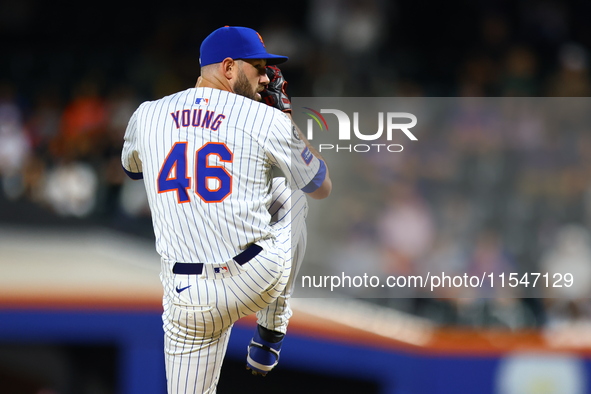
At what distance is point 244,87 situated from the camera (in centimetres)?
253

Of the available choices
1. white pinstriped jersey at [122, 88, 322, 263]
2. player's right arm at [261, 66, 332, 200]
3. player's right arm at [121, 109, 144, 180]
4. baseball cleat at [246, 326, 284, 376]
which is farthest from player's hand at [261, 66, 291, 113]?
baseball cleat at [246, 326, 284, 376]

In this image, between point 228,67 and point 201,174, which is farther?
point 228,67

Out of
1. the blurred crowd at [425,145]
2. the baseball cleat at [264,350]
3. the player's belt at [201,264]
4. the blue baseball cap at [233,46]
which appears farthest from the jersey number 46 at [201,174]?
the blurred crowd at [425,145]

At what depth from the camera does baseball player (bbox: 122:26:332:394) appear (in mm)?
2359

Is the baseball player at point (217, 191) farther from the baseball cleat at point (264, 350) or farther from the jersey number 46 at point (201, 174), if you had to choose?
the baseball cleat at point (264, 350)

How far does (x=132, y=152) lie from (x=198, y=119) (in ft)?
1.03

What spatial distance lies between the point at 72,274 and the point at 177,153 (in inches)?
125

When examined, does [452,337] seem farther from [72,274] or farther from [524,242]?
[72,274]

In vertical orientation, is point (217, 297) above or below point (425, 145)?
below

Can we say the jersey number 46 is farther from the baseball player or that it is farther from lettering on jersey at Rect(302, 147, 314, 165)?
lettering on jersey at Rect(302, 147, 314, 165)

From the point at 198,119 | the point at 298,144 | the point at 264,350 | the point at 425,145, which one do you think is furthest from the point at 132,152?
the point at 425,145

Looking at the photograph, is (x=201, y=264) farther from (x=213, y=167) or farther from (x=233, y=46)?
(x=233, y=46)

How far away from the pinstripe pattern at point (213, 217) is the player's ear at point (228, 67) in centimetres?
8

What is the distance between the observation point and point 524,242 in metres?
5.77
